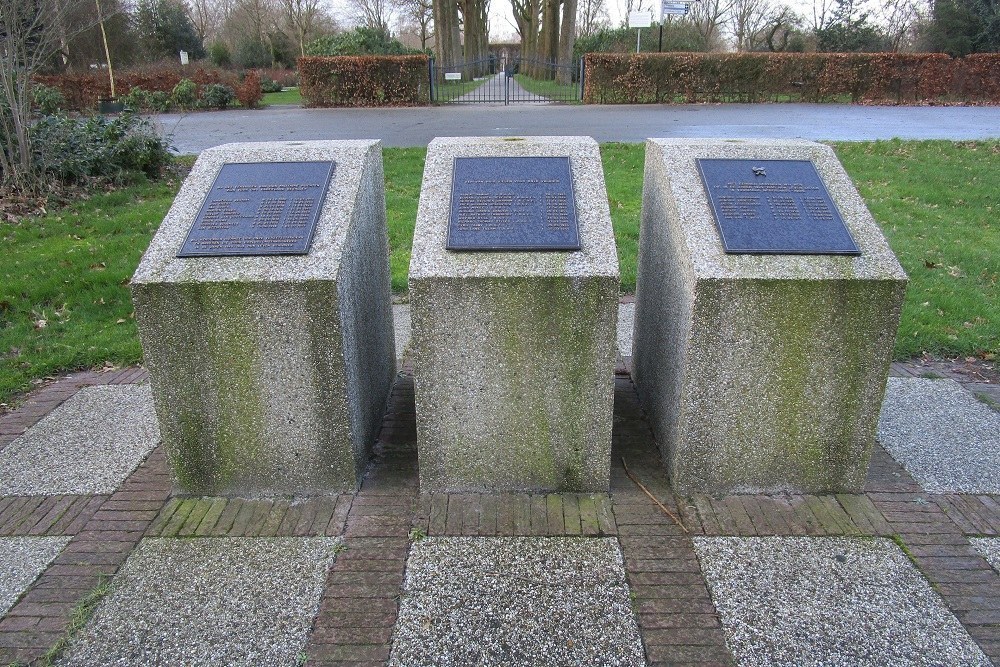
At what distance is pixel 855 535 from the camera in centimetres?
305

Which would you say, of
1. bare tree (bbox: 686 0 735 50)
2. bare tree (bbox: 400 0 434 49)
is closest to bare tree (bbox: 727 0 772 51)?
bare tree (bbox: 686 0 735 50)

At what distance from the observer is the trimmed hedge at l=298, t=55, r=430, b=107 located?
64.8 feet

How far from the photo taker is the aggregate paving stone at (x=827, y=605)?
244 cm

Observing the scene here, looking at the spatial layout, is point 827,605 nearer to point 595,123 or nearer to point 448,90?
point 595,123

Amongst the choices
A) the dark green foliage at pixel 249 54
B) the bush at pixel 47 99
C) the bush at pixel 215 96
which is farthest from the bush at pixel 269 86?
the bush at pixel 47 99

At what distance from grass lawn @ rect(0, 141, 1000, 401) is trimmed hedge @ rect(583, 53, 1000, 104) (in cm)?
1024

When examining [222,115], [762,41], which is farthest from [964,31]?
[222,115]

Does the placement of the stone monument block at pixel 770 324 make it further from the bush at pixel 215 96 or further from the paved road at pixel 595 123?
the bush at pixel 215 96

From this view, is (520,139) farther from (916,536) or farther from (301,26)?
(301,26)

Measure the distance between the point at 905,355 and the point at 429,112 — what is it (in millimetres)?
15346

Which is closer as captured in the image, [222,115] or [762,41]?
[222,115]

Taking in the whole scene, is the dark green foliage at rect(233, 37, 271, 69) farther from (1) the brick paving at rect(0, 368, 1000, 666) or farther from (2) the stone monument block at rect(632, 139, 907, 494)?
(2) the stone monument block at rect(632, 139, 907, 494)

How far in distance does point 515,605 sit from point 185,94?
904 inches

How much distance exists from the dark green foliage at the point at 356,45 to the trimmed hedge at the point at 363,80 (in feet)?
17.1
